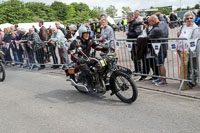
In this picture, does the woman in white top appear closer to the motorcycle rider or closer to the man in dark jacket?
the man in dark jacket

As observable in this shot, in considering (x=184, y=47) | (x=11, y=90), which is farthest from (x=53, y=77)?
(x=184, y=47)

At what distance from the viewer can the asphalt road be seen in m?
4.05

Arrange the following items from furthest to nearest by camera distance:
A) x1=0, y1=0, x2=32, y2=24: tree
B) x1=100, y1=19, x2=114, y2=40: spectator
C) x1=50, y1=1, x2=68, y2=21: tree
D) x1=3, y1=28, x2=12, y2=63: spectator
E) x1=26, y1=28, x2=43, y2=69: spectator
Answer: x1=50, y1=1, x2=68, y2=21: tree < x1=0, y1=0, x2=32, y2=24: tree < x1=3, y1=28, x2=12, y2=63: spectator < x1=26, y1=28, x2=43, y2=69: spectator < x1=100, y1=19, x2=114, y2=40: spectator

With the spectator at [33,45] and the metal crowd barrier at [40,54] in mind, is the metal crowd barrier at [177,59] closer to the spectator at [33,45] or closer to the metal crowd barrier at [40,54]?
the metal crowd barrier at [40,54]

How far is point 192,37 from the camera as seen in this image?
222 inches

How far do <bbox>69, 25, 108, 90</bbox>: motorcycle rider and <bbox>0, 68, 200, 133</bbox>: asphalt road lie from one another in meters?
0.62

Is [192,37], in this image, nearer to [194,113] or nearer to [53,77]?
[194,113]

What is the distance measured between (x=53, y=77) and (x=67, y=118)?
163 inches

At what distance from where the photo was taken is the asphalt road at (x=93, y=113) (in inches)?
159

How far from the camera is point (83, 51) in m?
5.73

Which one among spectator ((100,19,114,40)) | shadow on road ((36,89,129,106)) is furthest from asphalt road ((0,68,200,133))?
spectator ((100,19,114,40))

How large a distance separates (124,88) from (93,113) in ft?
2.92

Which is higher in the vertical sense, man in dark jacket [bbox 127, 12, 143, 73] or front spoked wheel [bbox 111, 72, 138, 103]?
man in dark jacket [bbox 127, 12, 143, 73]

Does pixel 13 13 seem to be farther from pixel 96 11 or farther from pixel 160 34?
pixel 160 34
